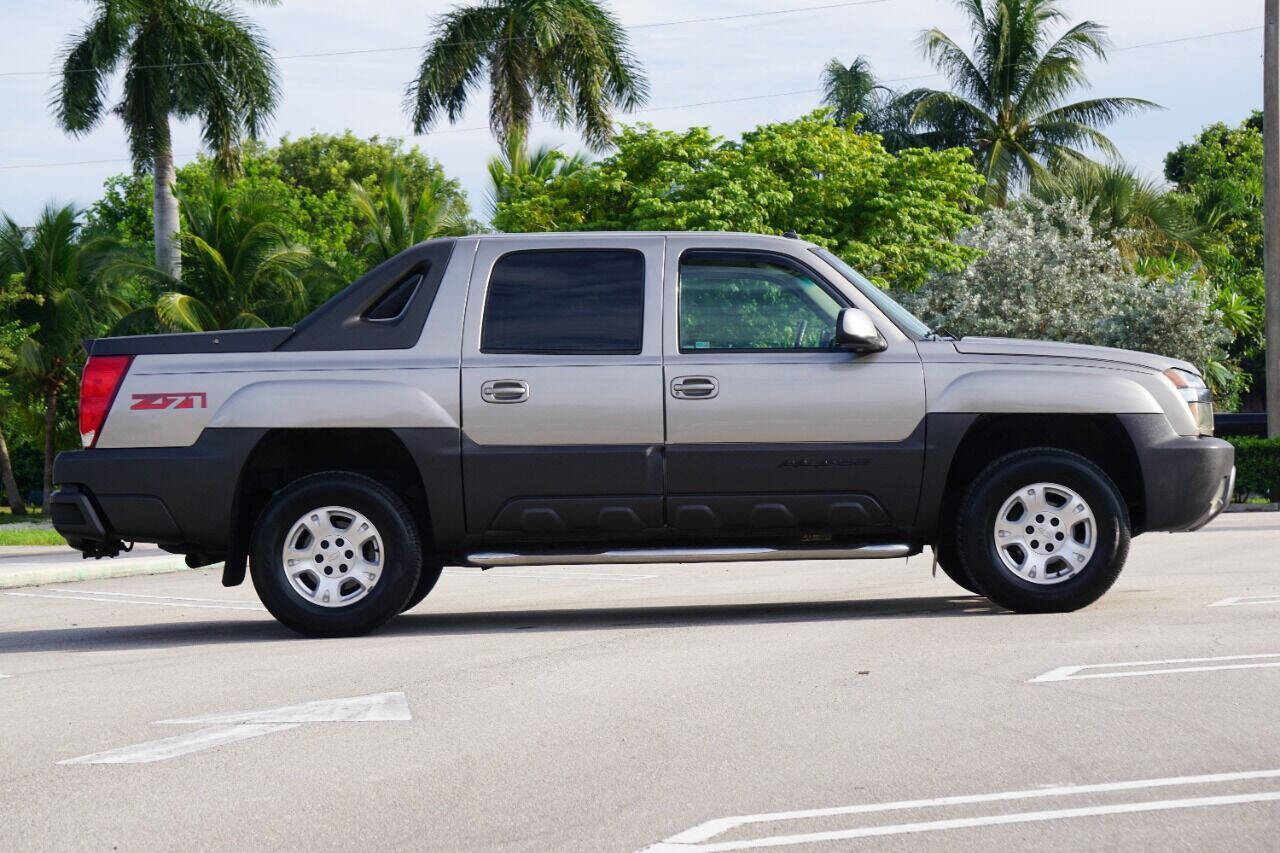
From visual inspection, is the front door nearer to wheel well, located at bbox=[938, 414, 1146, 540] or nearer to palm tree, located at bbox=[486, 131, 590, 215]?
wheel well, located at bbox=[938, 414, 1146, 540]

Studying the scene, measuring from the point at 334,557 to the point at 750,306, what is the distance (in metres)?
2.64

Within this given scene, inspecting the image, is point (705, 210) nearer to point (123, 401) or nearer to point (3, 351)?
point (3, 351)

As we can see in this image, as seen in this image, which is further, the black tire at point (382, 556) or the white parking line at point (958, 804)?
the black tire at point (382, 556)

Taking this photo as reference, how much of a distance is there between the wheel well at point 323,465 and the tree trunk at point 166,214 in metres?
28.9

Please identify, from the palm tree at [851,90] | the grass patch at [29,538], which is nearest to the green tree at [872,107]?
the palm tree at [851,90]

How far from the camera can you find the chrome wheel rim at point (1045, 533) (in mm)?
9188

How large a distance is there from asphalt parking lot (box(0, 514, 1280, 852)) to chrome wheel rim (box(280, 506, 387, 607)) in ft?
0.96

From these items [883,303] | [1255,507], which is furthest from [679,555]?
[1255,507]

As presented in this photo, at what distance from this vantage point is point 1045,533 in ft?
30.4

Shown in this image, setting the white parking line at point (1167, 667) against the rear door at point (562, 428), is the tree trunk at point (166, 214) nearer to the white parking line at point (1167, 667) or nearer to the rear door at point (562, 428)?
the rear door at point (562, 428)

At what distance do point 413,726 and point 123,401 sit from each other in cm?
347

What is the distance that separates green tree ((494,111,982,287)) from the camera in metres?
33.3

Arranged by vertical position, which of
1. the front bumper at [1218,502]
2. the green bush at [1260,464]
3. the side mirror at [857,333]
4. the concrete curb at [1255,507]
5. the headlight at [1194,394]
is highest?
the side mirror at [857,333]

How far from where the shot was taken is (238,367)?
9086mm
